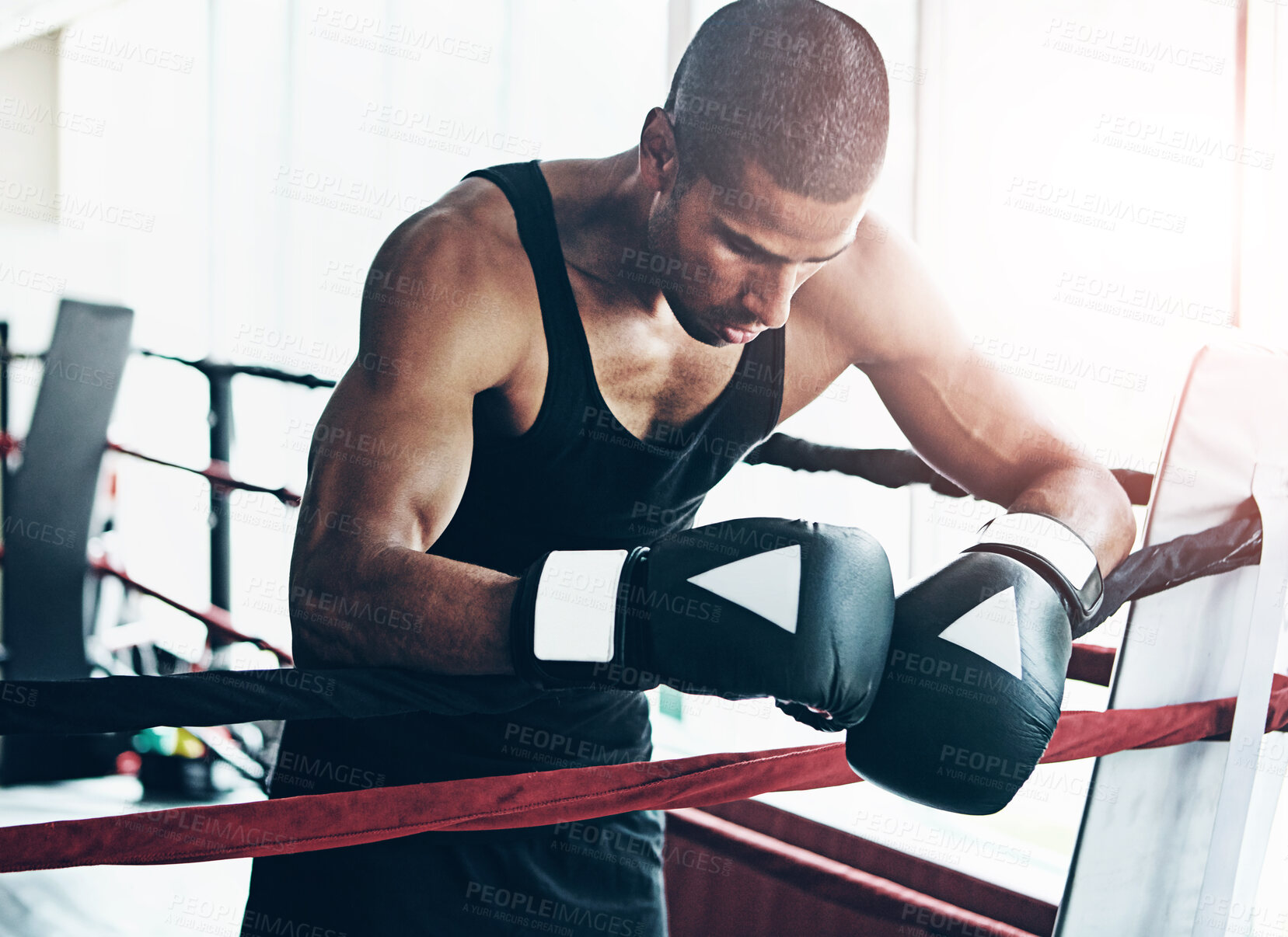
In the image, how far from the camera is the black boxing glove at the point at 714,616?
0.57 meters

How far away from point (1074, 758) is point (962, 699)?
16 centimetres

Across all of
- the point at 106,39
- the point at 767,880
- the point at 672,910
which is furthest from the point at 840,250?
the point at 106,39

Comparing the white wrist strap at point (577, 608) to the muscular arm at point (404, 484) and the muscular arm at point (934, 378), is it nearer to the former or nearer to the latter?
the muscular arm at point (404, 484)

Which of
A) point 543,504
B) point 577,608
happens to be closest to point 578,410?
point 543,504

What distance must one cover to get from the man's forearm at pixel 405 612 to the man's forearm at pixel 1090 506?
0.50 m

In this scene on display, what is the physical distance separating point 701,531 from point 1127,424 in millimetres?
976

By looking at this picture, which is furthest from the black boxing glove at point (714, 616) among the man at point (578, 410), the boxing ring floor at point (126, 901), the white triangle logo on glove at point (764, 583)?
the boxing ring floor at point (126, 901)

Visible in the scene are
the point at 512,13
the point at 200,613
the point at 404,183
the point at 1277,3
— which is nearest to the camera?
the point at 1277,3

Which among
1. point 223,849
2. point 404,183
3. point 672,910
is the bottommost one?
point 672,910

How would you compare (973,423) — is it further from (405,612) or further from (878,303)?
(405,612)

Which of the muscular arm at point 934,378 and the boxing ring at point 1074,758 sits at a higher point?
the muscular arm at point 934,378

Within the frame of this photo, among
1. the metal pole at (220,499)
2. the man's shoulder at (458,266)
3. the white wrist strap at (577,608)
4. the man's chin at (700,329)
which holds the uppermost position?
the man's shoulder at (458,266)

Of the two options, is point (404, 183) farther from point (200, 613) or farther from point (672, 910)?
point (672, 910)

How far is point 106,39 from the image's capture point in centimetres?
438
